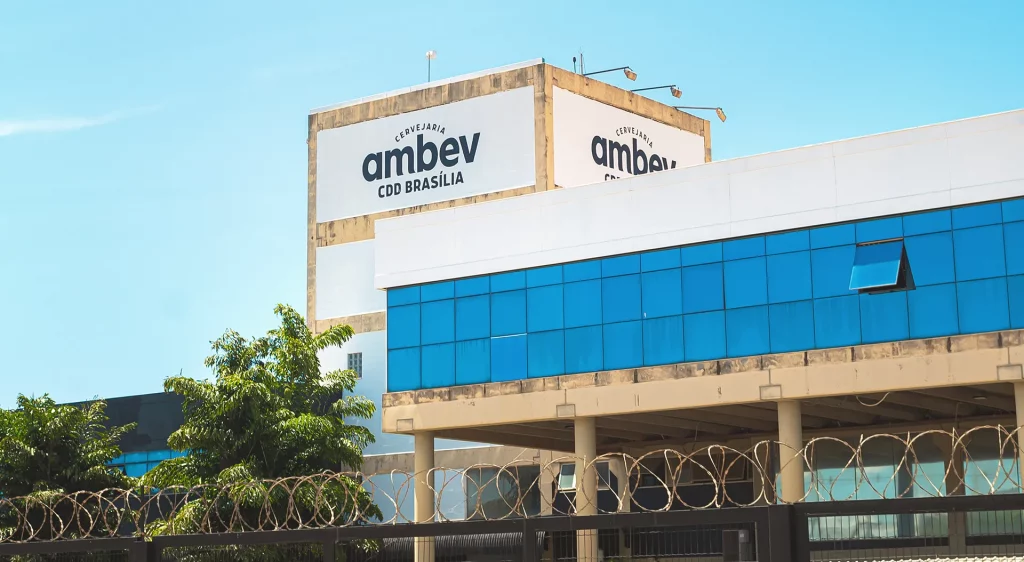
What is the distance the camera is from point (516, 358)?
37.1m

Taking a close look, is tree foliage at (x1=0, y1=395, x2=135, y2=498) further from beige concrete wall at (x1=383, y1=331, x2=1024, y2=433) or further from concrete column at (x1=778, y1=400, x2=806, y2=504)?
concrete column at (x1=778, y1=400, x2=806, y2=504)

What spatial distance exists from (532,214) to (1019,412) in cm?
1349

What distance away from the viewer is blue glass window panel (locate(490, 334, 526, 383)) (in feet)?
121

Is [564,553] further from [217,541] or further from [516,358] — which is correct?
[217,541]

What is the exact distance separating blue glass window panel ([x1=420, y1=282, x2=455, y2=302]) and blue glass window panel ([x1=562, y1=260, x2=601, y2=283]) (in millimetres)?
3647

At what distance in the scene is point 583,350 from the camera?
118ft

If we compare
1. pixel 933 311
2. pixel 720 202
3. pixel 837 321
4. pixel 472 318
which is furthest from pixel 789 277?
pixel 472 318

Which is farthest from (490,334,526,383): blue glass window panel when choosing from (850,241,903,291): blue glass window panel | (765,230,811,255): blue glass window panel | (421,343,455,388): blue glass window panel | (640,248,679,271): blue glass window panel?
(850,241,903,291): blue glass window panel

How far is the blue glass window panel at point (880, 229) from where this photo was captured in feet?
106

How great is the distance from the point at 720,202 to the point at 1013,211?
7000 millimetres

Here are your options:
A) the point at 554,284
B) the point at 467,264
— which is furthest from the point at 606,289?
the point at 467,264

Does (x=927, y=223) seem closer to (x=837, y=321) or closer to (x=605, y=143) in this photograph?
(x=837, y=321)

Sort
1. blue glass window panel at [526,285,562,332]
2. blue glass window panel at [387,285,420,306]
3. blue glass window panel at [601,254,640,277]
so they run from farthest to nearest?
blue glass window panel at [387,285,420,306], blue glass window panel at [526,285,562,332], blue glass window panel at [601,254,640,277]

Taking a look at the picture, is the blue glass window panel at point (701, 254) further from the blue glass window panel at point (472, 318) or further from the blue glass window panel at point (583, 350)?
the blue glass window panel at point (472, 318)
